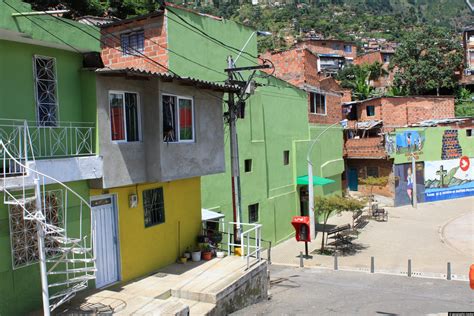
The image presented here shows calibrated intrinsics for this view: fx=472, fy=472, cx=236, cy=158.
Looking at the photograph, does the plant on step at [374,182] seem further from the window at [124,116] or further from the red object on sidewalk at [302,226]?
the window at [124,116]

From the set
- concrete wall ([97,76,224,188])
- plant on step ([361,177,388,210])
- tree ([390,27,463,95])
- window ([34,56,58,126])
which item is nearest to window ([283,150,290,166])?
plant on step ([361,177,388,210])

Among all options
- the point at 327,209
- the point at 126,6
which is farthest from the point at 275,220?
the point at 126,6

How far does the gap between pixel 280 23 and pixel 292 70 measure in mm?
103413

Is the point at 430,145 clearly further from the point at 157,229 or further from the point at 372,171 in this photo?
the point at 157,229

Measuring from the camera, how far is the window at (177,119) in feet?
39.5

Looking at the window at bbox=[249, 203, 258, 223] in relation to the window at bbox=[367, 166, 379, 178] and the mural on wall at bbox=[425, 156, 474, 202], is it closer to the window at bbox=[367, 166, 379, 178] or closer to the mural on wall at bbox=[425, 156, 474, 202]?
the window at bbox=[367, 166, 379, 178]

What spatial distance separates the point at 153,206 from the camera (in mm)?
12578

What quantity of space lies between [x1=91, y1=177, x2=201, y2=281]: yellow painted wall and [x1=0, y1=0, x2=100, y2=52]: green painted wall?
3260 millimetres

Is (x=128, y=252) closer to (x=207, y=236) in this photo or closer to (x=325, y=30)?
(x=207, y=236)

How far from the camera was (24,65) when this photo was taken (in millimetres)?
9242

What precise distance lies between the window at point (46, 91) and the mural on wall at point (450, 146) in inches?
1435

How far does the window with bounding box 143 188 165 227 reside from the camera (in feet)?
40.3

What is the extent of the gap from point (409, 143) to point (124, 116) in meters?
31.6

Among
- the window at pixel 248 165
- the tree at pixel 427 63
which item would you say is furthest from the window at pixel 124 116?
the tree at pixel 427 63
